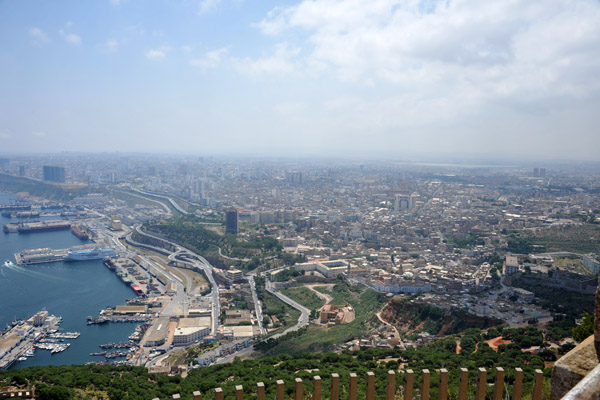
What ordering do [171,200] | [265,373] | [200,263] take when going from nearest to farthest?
1. [265,373]
2. [200,263]
3. [171,200]

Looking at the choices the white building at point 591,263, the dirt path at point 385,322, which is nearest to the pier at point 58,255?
the dirt path at point 385,322

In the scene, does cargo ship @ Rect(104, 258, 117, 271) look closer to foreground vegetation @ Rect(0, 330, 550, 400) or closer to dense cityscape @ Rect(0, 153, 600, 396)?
dense cityscape @ Rect(0, 153, 600, 396)

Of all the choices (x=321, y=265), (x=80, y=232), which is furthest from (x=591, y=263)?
(x=80, y=232)

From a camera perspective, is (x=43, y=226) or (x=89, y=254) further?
(x=43, y=226)

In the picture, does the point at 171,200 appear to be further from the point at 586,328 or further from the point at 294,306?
the point at 586,328

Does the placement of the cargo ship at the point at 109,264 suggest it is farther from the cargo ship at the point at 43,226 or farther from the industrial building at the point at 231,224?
the cargo ship at the point at 43,226

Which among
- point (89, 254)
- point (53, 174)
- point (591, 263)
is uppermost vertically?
point (53, 174)
